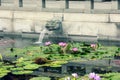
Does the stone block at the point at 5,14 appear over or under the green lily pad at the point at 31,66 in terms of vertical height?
over

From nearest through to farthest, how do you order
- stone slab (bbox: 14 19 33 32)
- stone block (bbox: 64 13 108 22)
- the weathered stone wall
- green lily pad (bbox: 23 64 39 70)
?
green lily pad (bbox: 23 64 39 70), the weathered stone wall, stone block (bbox: 64 13 108 22), stone slab (bbox: 14 19 33 32)

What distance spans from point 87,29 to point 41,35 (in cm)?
256

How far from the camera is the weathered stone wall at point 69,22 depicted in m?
18.9

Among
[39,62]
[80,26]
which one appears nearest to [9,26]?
[80,26]

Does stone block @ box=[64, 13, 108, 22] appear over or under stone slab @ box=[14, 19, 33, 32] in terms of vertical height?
over

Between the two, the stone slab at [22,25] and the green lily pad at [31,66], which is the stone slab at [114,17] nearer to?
the stone slab at [22,25]

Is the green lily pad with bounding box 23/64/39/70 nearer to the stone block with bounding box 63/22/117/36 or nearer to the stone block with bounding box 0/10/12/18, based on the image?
the stone block with bounding box 63/22/117/36

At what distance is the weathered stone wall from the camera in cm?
1891

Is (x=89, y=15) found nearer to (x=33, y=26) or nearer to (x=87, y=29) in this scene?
(x=87, y=29)

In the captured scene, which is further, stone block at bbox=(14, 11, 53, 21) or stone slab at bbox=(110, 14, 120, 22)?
stone block at bbox=(14, 11, 53, 21)

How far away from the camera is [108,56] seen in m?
12.5

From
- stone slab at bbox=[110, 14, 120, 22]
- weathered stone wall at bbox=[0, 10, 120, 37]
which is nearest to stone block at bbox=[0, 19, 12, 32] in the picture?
weathered stone wall at bbox=[0, 10, 120, 37]

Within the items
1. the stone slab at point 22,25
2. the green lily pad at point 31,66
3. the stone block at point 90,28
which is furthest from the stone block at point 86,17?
the green lily pad at point 31,66

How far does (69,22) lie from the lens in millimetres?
20047
